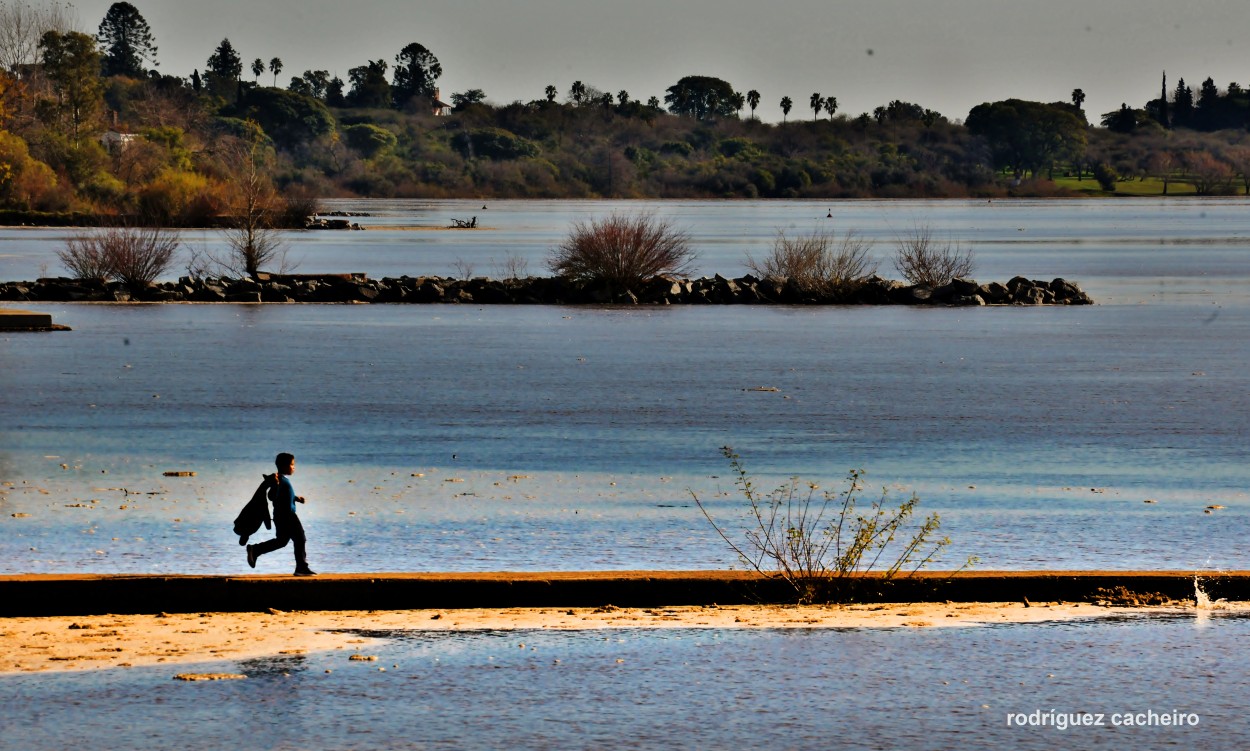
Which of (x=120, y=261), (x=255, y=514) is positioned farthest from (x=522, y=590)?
(x=120, y=261)

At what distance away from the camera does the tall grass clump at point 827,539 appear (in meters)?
10.6

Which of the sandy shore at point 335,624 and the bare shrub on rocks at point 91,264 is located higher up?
the bare shrub on rocks at point 91,264

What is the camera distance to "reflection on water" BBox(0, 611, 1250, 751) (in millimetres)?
7535

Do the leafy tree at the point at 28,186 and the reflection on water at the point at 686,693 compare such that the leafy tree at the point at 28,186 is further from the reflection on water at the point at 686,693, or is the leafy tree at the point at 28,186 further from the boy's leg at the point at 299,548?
the reflection on water at the point at 686,693

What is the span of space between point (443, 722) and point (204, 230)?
115 metres

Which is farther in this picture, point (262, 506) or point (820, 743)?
point (262, 506)

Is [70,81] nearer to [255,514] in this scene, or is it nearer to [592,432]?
[592,432]

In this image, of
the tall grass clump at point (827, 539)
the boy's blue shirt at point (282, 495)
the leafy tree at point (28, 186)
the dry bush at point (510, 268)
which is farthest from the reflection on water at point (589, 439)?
the leafy tree at point (28, 186)

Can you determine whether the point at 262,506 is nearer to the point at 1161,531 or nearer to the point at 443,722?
the point at 443,722

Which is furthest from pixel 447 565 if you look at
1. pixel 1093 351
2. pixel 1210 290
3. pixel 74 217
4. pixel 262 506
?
pixel 74 217

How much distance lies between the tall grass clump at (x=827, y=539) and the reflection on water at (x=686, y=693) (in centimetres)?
97

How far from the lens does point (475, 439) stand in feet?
63.0

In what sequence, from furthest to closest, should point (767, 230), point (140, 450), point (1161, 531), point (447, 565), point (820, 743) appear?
point (767, 230), point (140, 450), point (1161, 531), point (447, 565), point (820, 743)

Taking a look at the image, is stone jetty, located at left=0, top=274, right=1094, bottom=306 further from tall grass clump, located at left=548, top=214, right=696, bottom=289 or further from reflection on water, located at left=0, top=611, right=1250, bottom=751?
reflection on water, located at left=0, top=611, right=1250, bottom=751
